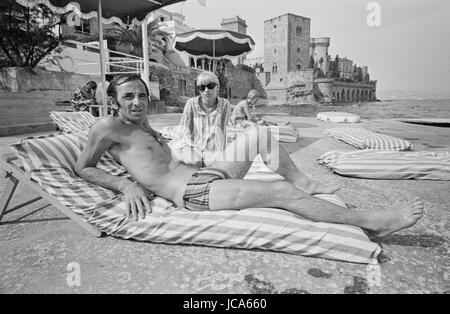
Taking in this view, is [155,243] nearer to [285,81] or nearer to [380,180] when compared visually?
[380,180]

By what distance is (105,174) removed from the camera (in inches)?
87.0

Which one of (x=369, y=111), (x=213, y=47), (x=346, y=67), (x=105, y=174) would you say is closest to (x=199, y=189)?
(x=105, y=174)

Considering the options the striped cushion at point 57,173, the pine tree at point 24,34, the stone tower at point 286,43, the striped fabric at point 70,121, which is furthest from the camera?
the stone tower at point 286,43

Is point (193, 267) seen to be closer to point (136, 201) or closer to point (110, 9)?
point (136, 201)

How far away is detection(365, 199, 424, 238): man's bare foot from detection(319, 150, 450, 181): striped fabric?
201cm

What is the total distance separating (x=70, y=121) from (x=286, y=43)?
5507 centimetres

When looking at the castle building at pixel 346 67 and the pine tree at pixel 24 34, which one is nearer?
the pine tree at pixel 24 34

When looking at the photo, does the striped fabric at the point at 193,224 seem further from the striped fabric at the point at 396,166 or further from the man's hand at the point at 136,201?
the striped fabric at the point at 396,166

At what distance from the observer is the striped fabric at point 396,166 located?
367cm

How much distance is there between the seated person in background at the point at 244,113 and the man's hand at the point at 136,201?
4642 millimetres

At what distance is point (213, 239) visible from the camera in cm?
194

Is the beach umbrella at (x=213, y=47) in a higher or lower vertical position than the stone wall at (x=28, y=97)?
higher

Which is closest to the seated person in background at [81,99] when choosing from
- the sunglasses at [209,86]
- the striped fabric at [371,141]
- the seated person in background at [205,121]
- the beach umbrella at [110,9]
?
the beach umbrella at [110,9]
